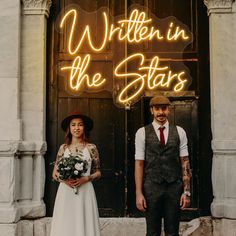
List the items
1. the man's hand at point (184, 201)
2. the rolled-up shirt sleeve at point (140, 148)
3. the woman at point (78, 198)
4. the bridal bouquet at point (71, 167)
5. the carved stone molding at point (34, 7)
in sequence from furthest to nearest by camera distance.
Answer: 1. the carved stone molding at point (34, 7)
2. the woman at point (78, 198)
3. the bridal bouquet at point (71, 167)
4. the rolled-up shirt sleeve at point (140, 148)
5. the man's hand at point (184, 201)

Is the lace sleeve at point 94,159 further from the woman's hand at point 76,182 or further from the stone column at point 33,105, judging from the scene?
the stone column at point 33,105

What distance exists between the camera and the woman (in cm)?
525

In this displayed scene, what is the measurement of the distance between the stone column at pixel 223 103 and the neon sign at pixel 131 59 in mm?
557

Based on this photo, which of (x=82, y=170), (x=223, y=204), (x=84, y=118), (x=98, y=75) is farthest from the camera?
(x=98, y=75)

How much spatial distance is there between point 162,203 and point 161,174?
14.6 inches

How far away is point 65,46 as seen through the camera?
23.7 ft

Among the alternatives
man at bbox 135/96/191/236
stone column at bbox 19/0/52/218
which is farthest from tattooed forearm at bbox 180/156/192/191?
stone column at bbox 19/0/52/218

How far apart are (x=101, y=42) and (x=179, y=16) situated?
1446 millimetres

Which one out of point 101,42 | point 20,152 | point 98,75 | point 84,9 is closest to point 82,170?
point 20,152

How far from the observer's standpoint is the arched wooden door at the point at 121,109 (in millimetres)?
6980

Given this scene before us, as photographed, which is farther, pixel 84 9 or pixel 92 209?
pixel 84 9

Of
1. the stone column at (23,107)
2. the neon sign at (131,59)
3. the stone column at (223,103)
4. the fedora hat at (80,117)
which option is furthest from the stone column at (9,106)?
the stone column at (223,103)

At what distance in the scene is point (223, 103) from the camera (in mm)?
6684

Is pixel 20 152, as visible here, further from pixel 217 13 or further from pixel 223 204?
pixel 217 13
